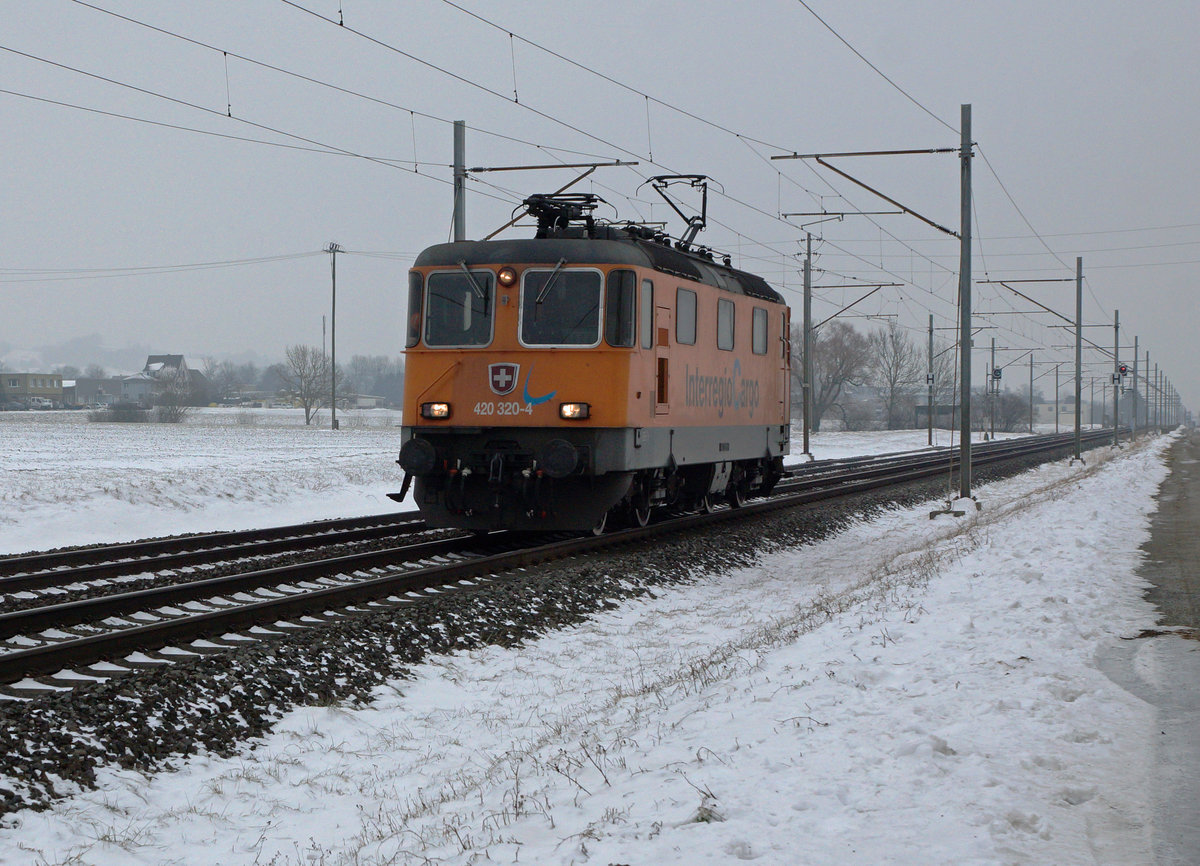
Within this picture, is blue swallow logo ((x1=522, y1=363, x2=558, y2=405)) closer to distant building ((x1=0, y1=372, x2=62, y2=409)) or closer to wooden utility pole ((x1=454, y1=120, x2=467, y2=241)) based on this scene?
wooden utility pole ((x1=454, y1=120, x2=467, y2=241))

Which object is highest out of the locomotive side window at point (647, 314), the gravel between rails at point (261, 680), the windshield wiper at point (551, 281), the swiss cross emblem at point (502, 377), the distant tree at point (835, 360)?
the distant tree at point (835, 360)

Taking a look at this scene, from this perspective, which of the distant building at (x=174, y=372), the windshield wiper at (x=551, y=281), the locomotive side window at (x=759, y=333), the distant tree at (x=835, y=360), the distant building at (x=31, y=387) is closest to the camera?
the windshield wiper at (x=551, y=281)

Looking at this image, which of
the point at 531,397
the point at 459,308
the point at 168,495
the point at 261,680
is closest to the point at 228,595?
the point at 261,680

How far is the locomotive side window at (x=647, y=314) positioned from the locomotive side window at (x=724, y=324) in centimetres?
255

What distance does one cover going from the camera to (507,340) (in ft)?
43.0

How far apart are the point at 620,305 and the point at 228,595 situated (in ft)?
17.3

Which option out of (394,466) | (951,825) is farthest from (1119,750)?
(394,466)

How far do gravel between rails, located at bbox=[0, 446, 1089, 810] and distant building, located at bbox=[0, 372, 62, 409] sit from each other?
142539 millimetres

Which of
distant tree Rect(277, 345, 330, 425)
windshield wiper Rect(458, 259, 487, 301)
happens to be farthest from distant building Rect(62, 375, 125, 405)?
windshield wiper Rect(458, 259, 487, 301)

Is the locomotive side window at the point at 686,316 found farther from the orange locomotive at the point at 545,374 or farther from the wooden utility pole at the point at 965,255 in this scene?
the wooden utility pole at the point at 965,255

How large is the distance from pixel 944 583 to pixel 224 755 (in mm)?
6699

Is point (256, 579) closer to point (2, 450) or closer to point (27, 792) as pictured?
point (27, 792)

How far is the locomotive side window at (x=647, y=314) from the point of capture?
514 inches

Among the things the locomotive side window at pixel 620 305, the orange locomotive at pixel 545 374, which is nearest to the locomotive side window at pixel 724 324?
the orange locomotive at pixel 545 374
